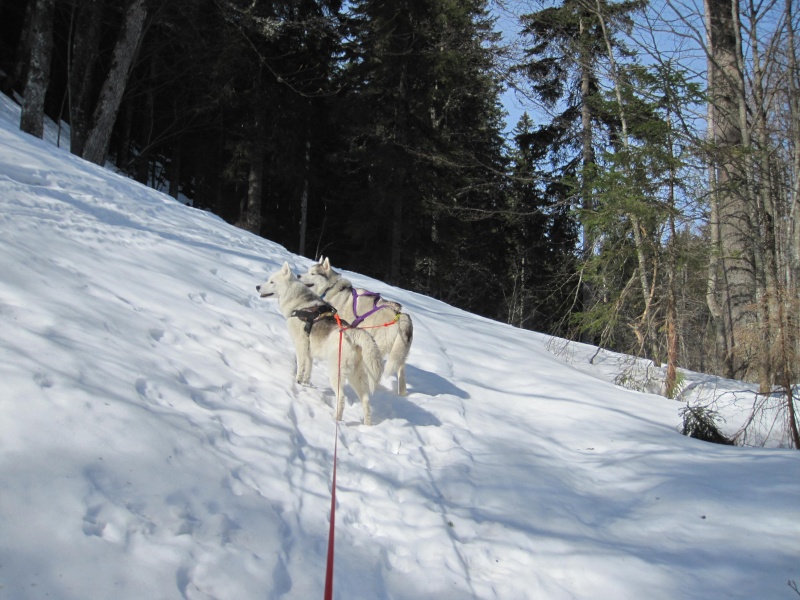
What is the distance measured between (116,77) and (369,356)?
11758 millimetres

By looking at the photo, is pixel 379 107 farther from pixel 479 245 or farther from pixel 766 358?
pixel 766 358

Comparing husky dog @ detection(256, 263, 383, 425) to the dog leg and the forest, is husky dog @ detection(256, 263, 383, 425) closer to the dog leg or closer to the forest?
the dog leg

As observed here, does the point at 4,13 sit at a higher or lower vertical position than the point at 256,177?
higher

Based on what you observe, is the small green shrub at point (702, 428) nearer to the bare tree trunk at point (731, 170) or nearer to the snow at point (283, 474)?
the snow at point (283, 474)

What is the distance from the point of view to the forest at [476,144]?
8.10m

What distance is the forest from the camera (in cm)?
810

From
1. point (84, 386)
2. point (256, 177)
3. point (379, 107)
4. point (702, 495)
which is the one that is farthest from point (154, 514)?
point (379, 107)

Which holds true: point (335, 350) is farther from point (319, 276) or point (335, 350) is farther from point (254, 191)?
point (254, 191)

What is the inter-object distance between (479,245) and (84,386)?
2386cm

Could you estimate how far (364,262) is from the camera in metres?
22.3

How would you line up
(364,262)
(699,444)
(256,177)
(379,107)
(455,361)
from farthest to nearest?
(364,262) → (379,107) → (256,177) → (455,361) → (699,444)

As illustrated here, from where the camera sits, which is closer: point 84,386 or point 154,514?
point 154,514

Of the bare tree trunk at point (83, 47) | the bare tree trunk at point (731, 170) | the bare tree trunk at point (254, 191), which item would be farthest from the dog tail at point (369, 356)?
the bare tree trunk at point (254, 191)

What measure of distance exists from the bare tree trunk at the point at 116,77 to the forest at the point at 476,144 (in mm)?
51
